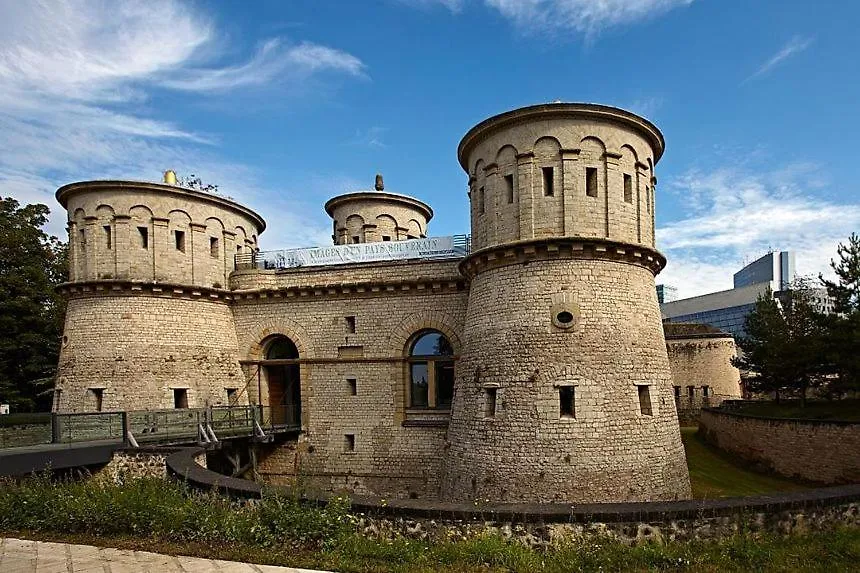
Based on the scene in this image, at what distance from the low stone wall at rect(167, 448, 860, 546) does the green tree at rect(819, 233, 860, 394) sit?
1762 centimetres

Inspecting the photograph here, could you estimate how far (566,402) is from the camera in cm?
1439

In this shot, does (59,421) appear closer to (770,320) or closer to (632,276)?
(632,276)

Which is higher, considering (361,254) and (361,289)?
(361,254)

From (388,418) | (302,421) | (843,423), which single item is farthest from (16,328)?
(843,423)

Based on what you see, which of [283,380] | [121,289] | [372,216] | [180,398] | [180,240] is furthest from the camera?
[372,216]

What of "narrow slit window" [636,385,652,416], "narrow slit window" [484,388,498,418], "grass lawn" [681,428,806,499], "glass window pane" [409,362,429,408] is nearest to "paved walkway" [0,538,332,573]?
"narrow slit window" [484,388,498,418]

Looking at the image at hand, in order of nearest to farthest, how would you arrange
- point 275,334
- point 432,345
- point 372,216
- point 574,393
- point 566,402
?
point 574,393 → point 566,402 → point 432,345 → point 275,334 → point 372,216

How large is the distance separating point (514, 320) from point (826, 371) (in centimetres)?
2133

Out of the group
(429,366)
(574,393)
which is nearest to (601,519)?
(574,393)

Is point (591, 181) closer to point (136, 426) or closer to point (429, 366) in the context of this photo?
point (429, 366)

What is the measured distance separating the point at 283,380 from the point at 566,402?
12916 mm

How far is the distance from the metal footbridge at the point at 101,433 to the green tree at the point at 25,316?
12.7m

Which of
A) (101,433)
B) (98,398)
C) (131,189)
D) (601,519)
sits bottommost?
(101,433)

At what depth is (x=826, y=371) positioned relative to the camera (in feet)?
88.8
